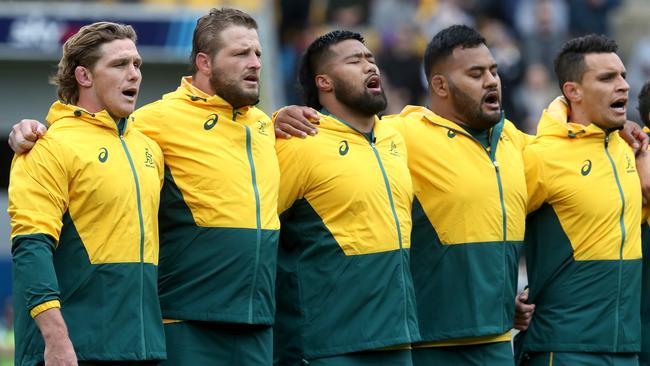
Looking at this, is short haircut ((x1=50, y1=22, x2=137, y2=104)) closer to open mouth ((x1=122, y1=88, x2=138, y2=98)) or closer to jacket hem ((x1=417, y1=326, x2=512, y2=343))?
open mouth ((x1=122, y1=88, x2=138, y2=98))

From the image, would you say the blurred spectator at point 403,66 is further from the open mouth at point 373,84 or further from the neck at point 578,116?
the open mouth at point 373,84

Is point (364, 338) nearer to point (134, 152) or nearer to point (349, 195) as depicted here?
point (349, 195)

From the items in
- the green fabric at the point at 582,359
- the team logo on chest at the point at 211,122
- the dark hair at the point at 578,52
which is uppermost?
the dark hair at the point at 578,52

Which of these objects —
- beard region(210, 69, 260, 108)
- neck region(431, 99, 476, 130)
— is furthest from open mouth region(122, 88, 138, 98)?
neck region(431, 99, 476, 130)

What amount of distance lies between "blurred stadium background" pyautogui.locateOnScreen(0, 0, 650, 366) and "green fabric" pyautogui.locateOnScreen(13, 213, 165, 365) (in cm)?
781

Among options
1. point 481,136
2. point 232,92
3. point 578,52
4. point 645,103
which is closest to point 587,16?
point 645,103

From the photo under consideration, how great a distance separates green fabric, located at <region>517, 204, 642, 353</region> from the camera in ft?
25.1

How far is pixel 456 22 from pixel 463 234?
9807 mm

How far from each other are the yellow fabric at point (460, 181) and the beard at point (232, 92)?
3.28 ft

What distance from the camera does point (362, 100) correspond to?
7.19m

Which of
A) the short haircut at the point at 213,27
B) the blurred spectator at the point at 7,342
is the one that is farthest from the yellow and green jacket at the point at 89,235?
the blurred spectator at the point at 7,342

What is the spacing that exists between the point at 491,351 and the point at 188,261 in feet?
5.76

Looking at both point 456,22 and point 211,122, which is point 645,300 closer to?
point 211,122

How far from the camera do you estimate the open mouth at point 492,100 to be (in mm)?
7438
